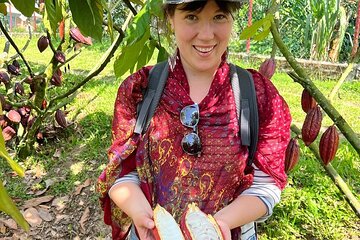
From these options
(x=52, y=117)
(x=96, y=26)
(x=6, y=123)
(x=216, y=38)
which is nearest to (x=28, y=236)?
(x=6, y=123)

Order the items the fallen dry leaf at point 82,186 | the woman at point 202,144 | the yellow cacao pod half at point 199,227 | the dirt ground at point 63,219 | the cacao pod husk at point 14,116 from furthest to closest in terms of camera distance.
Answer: the cacao pod husk at point 14,116, the fallen dry leaf at point 82,186, the dirt ground at point 63,219, the woman at point 202,144, the yellow cacao pod half at point 199,227

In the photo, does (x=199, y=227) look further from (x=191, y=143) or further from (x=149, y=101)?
(x=149, y=101)

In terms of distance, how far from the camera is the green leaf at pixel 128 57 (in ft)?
4.76

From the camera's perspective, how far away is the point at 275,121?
107cm

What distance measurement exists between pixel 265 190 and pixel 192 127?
0.70 feet

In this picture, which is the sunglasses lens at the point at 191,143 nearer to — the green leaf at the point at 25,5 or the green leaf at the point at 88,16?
the green leaf at the point at 88,16

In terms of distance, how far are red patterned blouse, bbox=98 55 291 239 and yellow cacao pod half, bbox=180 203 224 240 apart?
0.19 meters

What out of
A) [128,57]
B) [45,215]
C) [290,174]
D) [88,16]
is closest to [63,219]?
[45,215]

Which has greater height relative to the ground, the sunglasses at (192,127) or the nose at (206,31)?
the nose at (206,31)

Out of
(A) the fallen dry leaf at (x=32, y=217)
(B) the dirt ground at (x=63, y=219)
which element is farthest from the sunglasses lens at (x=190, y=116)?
(A) the fallen dry leaf at (x=32, y=217)

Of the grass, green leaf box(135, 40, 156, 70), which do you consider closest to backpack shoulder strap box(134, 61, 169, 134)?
green leaf box(135, 40, 156, 70)

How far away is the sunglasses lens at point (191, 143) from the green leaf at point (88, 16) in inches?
17.6

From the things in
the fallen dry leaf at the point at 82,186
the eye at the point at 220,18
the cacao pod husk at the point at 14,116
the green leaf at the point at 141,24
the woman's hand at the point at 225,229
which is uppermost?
the eye at the point at 220,18

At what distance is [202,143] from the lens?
107 cm
